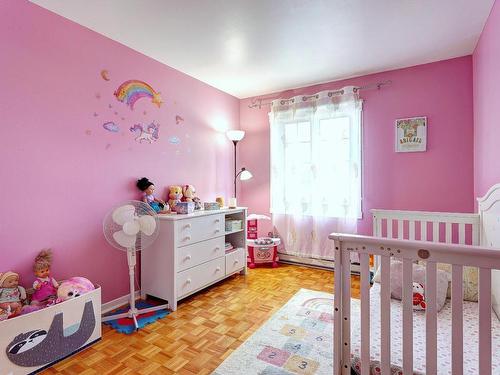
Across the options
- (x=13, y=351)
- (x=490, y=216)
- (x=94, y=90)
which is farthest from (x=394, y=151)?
(x=13, y=351)

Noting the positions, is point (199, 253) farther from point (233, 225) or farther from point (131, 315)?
point (131, 315)

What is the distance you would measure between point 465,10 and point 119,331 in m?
3.49

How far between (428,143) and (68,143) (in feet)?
11.1

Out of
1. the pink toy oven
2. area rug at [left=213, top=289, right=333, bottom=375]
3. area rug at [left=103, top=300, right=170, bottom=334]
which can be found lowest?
area rug at [left=213, top=289, right=333, bottom=375]

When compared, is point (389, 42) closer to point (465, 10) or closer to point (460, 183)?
point (465, 10)

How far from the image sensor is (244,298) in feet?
8.73

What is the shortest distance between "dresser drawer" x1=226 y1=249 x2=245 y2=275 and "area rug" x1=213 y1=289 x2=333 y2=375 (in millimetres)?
836

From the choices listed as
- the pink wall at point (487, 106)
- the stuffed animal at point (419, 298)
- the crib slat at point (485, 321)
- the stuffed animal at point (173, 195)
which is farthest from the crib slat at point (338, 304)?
the stuffed animal at point (173, 195)

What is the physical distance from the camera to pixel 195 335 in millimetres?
2010

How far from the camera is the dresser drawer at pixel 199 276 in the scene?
2.47 m

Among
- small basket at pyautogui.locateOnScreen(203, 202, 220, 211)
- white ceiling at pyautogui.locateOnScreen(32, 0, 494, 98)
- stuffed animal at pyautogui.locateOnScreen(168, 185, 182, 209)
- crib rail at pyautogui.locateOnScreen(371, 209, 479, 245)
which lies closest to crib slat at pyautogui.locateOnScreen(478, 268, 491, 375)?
crib rail at pyautogui.locateOnScreen(371, 209, 479, 245)

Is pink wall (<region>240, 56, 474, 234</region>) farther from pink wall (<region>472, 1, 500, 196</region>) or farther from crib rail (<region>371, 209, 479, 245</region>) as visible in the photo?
crib rail (<region>371, 209, 479, 245</region>)

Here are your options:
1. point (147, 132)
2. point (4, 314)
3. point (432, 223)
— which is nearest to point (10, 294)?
point (4, 314)

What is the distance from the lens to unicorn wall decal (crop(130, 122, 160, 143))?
262 centimetres
